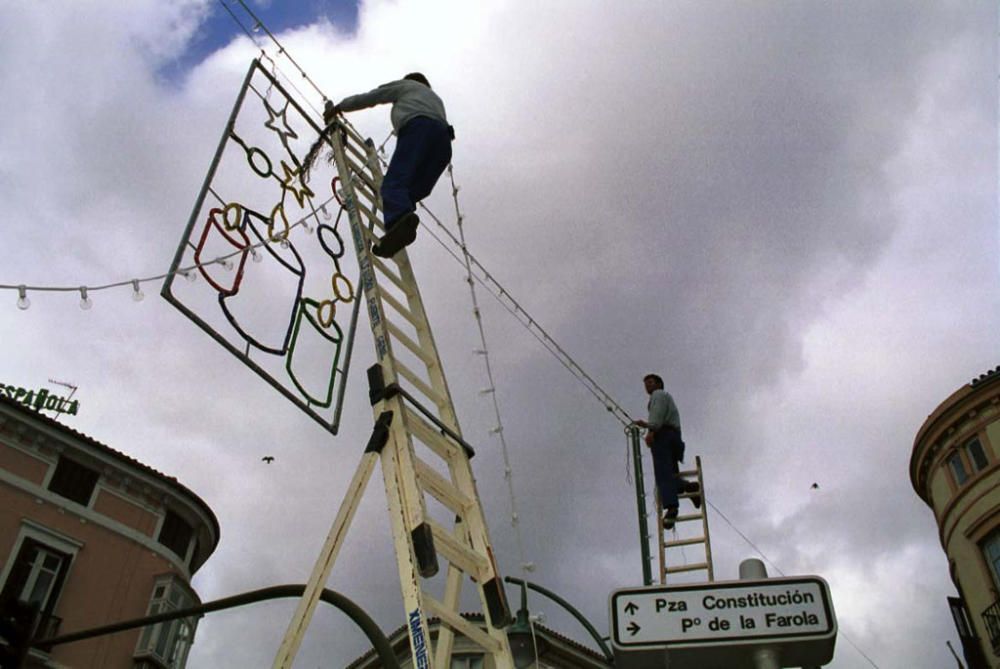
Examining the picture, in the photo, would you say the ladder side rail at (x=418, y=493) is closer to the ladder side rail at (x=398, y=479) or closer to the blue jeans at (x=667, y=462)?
the ladder side rail at (x=398, y=479)

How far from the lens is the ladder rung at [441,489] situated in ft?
16.2

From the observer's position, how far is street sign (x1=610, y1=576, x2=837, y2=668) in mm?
2754

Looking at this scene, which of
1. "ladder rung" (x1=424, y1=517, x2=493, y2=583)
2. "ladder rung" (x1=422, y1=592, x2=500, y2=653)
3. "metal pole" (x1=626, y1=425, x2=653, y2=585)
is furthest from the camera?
"metal pole" (x1=626, y1=425, x2=653, y2=585)

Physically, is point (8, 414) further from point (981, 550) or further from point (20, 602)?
point (981, 550)

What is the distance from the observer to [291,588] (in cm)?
484

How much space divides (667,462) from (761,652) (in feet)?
23.1

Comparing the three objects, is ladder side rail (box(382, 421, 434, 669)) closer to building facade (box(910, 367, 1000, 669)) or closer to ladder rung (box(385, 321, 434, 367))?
Answer: ladder rung (box(385, 321, 434, 367))

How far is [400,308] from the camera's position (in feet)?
19.7

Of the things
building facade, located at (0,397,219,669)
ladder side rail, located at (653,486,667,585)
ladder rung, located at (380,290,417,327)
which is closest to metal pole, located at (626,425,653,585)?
ladder side rail, located at (653,486,667,585)

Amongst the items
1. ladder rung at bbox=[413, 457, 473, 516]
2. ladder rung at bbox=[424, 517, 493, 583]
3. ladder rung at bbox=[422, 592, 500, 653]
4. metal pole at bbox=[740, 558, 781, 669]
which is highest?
ladder rung at bbox=[413, 457, 473, 516]

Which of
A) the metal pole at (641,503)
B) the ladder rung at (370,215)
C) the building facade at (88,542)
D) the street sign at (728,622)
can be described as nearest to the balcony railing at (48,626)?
the building facade at (88,542)

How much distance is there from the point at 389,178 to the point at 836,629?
4.41m

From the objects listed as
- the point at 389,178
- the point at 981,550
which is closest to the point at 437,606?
the point at 389,178

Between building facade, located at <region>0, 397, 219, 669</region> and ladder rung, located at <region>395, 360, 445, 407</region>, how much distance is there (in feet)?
49.4
